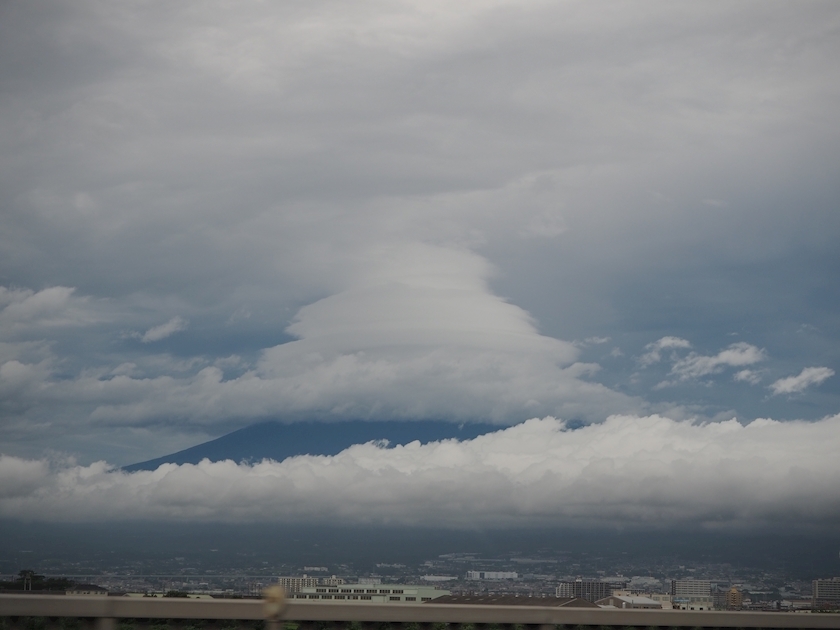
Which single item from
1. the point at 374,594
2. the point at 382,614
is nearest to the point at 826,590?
the point at 374,594

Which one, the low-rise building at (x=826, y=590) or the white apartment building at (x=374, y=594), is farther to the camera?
the low-rise building at (x=826, y=590)

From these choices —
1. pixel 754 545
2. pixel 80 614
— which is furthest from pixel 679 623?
pixel 754 545

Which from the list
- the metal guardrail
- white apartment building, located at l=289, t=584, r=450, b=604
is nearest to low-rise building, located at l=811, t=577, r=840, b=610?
the metal guardrail

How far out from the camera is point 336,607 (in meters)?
8.35

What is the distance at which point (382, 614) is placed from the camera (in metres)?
8.49

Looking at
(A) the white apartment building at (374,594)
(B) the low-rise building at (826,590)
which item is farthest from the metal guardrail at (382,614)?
(B) the low-rise building at (826,590)

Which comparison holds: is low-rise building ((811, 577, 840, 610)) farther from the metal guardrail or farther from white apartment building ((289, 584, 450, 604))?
white apartment building ((289, 584, 450, 604))

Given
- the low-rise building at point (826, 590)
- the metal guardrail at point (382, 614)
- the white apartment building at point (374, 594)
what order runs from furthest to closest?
the low-rise building at point (826, 590)
the white apartment building at point (374, 594)
the metal guardrail at point (382, 614)

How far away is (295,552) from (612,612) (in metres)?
47.5

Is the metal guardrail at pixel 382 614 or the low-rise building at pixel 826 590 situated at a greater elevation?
the metal guardrail at pixel 382 614

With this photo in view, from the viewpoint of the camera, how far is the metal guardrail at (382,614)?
25.9 feet

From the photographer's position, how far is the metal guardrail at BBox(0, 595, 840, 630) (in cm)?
789

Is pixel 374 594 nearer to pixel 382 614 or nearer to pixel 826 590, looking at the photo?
pixel 382 614

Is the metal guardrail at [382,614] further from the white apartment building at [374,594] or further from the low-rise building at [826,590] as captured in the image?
the low-rise building at [826,590]
